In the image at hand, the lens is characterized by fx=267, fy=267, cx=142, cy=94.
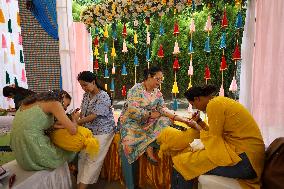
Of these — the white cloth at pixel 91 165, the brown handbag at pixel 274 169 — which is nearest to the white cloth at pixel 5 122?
the white cloth at pixel 91 165

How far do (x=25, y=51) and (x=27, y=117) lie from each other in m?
2.76

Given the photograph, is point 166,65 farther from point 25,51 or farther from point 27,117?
point 27,117

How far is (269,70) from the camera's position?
3078 millimetres

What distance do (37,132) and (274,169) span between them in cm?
170

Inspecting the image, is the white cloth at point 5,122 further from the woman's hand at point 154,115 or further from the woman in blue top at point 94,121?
the woman's hand at point 154,115

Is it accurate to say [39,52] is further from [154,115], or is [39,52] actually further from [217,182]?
[217,182]

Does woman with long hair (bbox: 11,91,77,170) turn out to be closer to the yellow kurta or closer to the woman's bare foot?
the woman's bare foot

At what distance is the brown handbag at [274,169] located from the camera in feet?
5.40

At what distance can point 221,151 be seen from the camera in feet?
6.13

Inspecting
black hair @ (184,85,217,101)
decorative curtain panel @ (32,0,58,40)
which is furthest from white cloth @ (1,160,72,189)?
decorative curtain panel @ (32,0,58,40)

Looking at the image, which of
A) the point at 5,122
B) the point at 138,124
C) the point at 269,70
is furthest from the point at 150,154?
the point at 5,122

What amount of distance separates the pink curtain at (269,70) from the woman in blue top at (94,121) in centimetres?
180

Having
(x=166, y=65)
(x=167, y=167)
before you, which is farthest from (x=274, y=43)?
(x=166, y=65)

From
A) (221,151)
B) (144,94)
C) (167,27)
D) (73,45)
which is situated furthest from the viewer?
(167,27)
